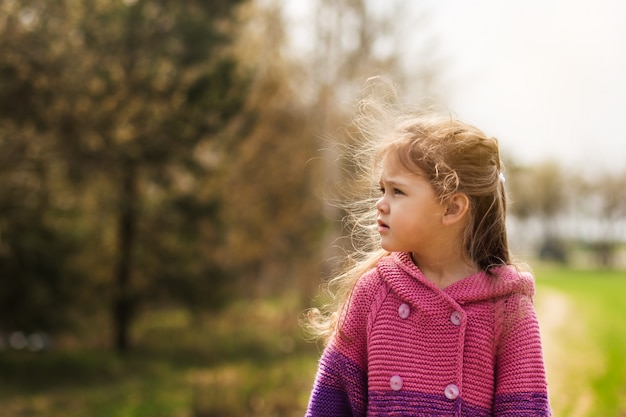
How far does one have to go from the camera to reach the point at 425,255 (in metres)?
2.28

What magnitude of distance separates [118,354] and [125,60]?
7.58m

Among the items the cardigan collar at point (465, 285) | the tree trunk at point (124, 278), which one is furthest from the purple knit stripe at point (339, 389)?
the tree trunk at point (124, 278)

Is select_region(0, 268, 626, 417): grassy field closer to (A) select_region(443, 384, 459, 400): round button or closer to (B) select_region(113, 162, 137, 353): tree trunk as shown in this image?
(B) select_region(113, 162, 137, 353): tree trunk

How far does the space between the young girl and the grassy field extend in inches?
223

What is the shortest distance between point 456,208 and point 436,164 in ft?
0.51

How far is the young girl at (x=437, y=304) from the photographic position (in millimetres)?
2113

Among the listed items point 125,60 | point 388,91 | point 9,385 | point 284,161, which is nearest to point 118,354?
point 9,385

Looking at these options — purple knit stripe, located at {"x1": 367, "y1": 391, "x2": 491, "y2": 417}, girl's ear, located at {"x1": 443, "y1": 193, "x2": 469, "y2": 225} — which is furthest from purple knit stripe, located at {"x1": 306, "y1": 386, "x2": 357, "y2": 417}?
girl's ear, located at {"x1": 443, "y1": 193, "x2": 469, "y2": 225}

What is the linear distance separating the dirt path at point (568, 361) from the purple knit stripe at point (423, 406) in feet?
13.5

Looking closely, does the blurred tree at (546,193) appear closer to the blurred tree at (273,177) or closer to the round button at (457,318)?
the blurred tree at (273,177)

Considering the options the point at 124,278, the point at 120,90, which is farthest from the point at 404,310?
the point at 124,278

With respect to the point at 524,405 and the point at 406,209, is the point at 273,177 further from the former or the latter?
the point at 524,405

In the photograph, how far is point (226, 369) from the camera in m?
12.6

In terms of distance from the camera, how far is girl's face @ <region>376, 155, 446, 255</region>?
2189 mm
